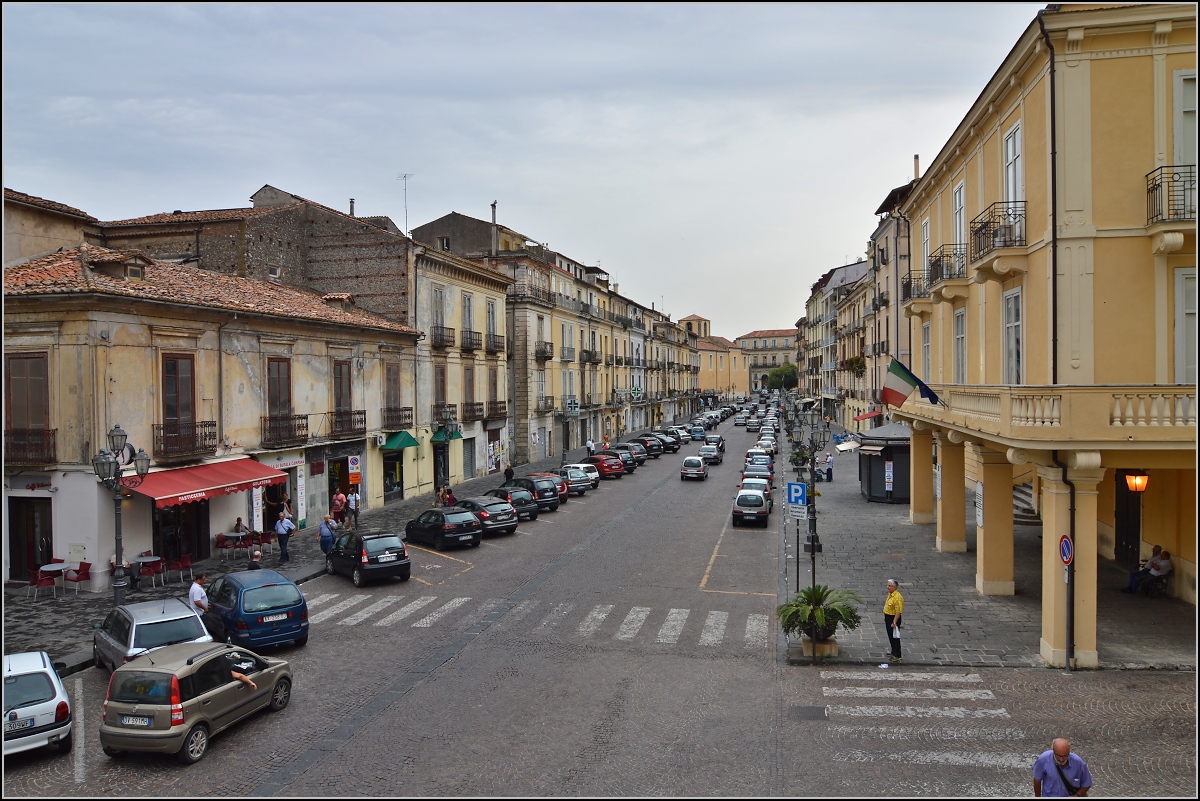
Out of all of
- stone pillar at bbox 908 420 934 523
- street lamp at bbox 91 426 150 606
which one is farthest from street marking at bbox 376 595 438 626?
stone pillar at bbox 908 420 934 523

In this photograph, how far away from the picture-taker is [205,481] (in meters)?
22.5

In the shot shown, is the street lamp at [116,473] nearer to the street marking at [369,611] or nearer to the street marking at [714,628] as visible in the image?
the street marking at [369,611]

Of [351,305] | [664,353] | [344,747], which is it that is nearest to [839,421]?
[664,353]

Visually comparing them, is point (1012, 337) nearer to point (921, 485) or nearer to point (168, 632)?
point (921, 485)

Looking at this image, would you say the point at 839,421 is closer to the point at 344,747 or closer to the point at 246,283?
the point at 246,283

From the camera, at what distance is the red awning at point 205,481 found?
20859 millimetres

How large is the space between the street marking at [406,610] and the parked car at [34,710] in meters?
7.00

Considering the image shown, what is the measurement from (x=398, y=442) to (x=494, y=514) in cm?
892

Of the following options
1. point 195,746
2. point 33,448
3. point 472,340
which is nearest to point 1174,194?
point 195,746

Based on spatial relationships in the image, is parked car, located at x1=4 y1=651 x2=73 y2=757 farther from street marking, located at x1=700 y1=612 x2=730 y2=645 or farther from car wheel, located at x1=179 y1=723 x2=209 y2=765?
street marking, located at x1=700 y1=612 x2=730 y2=645

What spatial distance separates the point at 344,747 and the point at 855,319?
5671cm

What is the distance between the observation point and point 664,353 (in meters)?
99.6

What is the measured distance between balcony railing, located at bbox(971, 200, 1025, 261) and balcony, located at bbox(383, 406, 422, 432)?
2478 cm

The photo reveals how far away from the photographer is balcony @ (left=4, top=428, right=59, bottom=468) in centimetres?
2042
